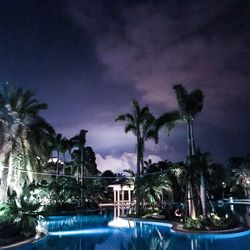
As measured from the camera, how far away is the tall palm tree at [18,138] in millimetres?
20375

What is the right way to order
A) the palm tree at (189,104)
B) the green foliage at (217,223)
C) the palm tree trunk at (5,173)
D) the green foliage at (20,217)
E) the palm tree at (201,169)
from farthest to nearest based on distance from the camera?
the palm tree at (189,104), the palm tree at (201,169), the palm tree trunk at (5,173), the green foliage at (217,223), the green foliage at (20,217)

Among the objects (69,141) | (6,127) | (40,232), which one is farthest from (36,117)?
(69,141)

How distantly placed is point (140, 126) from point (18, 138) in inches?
530

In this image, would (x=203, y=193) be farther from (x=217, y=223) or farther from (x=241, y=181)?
(x=241, y=181)

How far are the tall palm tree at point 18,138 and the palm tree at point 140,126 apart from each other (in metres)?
10.0

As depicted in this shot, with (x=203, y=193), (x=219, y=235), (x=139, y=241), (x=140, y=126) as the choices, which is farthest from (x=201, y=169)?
(x=140, y=126)

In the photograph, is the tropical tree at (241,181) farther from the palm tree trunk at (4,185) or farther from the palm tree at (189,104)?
the palm tree trunk at (4,185)

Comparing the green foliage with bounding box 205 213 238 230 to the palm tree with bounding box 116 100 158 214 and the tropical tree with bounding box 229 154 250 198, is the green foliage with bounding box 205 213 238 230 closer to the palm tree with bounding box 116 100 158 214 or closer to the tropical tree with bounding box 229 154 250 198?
the palm tree with bounding box 116 100 158 214

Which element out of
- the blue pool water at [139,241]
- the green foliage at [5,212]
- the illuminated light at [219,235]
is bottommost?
the blue pool water at [139,241]

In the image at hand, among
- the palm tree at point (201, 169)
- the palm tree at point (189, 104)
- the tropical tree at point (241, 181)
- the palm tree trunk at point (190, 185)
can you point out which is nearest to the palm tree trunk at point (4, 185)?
the palm tree trunk at point (190, 185)

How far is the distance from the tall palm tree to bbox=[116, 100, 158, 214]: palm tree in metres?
10.0

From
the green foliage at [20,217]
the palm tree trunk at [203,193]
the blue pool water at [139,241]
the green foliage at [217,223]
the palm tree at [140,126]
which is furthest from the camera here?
the palm tree at [140,126]

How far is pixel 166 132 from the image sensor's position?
25188 millimetres

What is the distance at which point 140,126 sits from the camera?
31.5 metres
